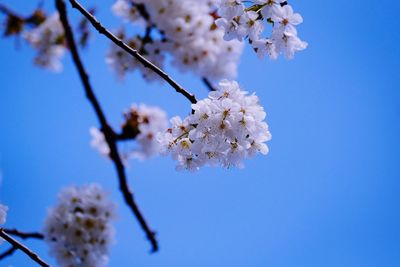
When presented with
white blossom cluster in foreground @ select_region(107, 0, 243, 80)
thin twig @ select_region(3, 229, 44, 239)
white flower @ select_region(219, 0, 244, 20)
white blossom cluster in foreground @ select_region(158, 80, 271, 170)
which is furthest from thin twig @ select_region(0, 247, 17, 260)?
white blossom cluster in foreground @ select_region(107, 0, 243, 80)

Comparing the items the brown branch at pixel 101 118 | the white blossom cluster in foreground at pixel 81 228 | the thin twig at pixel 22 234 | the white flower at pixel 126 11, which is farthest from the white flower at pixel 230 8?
the white flower at pixel 126 11

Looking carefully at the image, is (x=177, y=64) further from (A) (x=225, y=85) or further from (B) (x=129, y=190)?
(A) (x=225, y=85)

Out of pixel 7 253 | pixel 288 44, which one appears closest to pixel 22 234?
pixel 7 253

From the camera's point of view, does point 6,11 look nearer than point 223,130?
No

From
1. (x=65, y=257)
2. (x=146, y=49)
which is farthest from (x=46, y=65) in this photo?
(x=65, y=257)

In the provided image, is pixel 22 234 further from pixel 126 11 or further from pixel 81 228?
pixel 126 11

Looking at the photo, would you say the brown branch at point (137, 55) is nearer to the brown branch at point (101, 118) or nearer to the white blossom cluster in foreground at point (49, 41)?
the brown branch at point (101, 118)

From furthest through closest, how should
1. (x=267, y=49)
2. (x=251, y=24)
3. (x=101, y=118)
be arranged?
(x=101, y=118)
(x=267, y=49)
(x=251, y=24)
